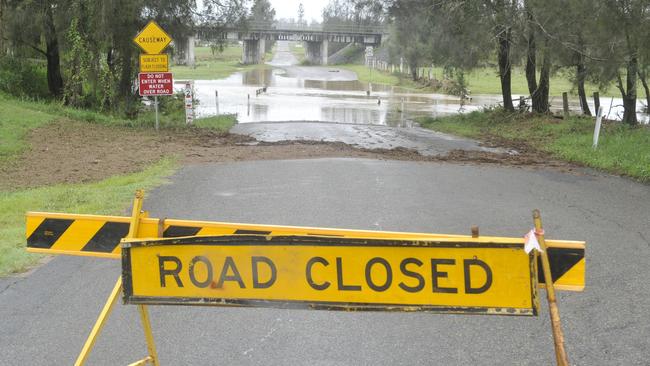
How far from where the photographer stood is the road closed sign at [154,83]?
815 inches

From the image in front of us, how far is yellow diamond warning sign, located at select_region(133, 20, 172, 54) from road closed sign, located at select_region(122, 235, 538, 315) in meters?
17.7

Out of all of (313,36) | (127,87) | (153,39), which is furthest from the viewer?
(313,36)

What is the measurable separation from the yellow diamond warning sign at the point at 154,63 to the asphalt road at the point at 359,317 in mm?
11773

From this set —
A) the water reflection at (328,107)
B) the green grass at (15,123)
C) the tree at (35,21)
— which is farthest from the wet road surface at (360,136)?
the tree at (35,21)

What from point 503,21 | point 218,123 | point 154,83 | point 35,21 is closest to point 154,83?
point 154,83

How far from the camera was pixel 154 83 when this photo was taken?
20812 millimetres

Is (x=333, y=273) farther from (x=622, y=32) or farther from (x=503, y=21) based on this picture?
(x=503, y=21)

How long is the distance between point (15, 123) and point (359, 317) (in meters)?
15.7

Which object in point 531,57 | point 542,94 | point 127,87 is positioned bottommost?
point 542,94

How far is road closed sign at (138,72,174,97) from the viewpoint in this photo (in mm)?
20691

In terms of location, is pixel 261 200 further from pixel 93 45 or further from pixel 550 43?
pixel 93 45

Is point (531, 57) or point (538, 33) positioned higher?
point (538, 33)

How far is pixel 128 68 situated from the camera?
26.5 m

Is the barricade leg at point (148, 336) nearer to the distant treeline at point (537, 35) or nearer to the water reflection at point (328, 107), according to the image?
the distant treeline at point (537, 35)
